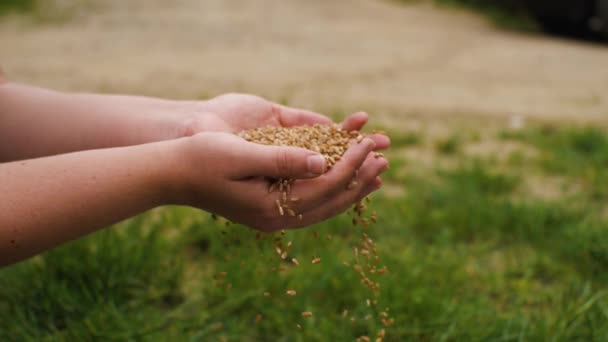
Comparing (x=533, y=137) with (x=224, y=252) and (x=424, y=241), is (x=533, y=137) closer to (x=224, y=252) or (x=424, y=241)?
(x=424, y=241)

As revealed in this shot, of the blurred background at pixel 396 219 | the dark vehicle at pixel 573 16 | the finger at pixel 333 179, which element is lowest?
the blurred background at pixel 396 219

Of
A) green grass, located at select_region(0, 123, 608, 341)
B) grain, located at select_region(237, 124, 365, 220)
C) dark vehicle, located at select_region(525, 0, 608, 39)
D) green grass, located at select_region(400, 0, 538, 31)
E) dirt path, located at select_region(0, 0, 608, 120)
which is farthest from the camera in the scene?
green grass, located at select_region(400, 0, 538, 31)

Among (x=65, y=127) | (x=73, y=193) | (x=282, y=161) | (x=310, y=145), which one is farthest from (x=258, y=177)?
(x=65, y=127)

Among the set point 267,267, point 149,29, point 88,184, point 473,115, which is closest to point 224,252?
point 267,267

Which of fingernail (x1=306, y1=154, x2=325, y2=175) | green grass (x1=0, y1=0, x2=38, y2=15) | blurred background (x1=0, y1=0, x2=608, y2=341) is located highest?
fingernail (x1=306, y1=154, x2=325, y2=175)

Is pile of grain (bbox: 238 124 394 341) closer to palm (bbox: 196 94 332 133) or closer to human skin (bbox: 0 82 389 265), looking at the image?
human skin (bbox: 0 82 389 265)

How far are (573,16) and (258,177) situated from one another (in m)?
7.03

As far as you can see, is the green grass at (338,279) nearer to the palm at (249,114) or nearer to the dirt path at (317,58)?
the palm at (249,114)

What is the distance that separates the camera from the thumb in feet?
4.89

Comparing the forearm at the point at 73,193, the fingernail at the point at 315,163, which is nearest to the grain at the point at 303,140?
the fingernail at the point at 315,163

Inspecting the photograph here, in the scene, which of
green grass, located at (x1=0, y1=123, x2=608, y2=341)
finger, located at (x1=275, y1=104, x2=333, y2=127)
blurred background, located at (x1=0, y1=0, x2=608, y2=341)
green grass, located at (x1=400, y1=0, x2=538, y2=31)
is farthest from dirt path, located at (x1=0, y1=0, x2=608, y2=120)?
finger, located at (x1=275, y1=104, x2=333, y2=127)

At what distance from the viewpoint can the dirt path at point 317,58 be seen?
5.12 meters

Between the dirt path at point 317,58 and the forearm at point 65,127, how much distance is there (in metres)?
2.77

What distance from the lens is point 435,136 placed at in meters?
4.16
